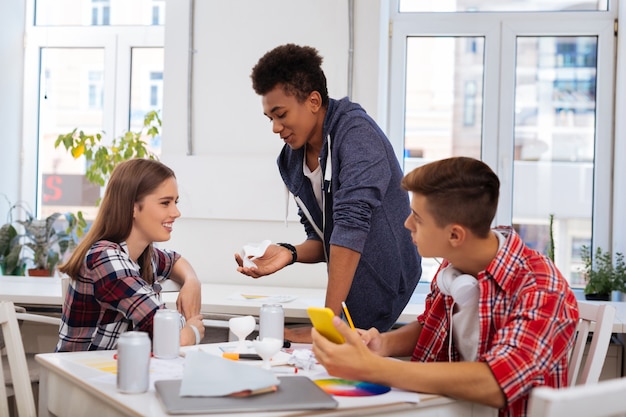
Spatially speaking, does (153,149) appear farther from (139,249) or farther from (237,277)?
(139,249)

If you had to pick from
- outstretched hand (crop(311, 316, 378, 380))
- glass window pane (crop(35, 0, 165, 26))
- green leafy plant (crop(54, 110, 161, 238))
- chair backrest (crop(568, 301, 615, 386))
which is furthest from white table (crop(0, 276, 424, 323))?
glass window pane (crop(35, 0, 165, 26))

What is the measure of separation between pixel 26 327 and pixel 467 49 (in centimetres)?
233

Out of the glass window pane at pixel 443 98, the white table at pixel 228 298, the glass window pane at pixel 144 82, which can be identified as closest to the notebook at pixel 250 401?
the white table at pixel 228 298

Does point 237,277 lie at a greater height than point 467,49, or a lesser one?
lesser

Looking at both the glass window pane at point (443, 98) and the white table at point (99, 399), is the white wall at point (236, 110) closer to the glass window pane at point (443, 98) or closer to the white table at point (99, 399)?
the glass window pane at point (443, 98)

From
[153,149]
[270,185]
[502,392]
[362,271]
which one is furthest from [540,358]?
[153,149]

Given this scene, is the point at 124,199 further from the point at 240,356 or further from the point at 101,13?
the point at 101,13

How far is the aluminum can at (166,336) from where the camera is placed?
1725 millimetres

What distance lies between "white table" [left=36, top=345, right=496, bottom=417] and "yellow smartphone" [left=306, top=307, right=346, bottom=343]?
0.12m

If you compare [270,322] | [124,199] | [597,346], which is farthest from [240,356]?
[597,346]

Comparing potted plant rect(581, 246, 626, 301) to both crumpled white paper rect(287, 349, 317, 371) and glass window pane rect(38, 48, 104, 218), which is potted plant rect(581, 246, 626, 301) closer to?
crumpled white paper rect(287, 349, 317, 371)

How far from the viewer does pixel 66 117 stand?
4199mm

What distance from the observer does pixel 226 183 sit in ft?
11.3

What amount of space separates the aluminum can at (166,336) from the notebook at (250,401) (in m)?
0.33
